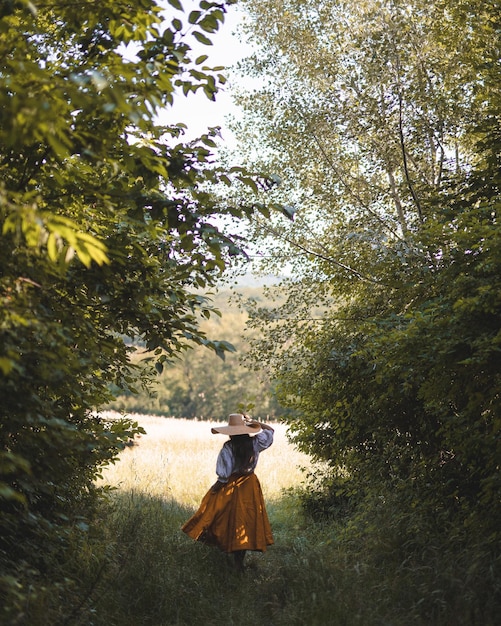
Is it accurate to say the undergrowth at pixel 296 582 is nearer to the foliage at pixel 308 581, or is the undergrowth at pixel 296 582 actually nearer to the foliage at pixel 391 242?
the foliage at pixel 308 581

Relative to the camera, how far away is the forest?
172 inches

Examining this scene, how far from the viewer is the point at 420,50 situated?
12383 millimetres

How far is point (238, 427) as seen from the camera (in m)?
8.25

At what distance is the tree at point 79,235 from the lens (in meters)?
3.79

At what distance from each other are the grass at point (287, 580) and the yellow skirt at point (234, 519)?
0.78 feet

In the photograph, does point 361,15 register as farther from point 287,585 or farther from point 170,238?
point 287,585

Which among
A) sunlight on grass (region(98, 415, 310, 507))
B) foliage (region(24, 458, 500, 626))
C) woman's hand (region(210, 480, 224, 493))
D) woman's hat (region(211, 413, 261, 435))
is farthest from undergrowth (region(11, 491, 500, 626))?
sunlight on grass (region(98, 415, 310, 507))

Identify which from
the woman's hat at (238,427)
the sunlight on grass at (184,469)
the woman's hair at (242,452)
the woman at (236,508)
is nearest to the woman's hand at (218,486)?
the woman at (236,508)

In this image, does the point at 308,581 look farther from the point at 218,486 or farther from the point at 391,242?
the point at 391,242

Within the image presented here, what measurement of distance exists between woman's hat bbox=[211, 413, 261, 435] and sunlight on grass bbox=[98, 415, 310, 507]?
2074mm

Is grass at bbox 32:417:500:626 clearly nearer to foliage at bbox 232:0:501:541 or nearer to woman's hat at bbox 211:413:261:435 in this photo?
foliage at bbox 232:0:501:541

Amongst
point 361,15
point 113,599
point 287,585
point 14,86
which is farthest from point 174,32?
point 361,15

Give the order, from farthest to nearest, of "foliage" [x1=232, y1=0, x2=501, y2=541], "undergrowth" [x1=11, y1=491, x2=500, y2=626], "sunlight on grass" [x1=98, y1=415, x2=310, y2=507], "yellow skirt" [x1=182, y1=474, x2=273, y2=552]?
1. "sunlight on grass" [x1=98, y1=415, x2=310, y2=507]
2. "yellow skirt" [x1=182, y1=474, x2=273, y2=552]
3. "foliage" [x1=232, y1=0, x2=501, y2=541]
4. "undergrowth" [x1=11, y1=491, x2=500, y2=626]

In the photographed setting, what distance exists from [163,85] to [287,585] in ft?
16.0
